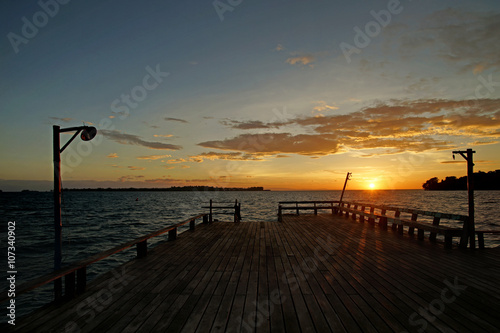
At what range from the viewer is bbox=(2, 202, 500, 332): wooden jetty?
12.1 feet

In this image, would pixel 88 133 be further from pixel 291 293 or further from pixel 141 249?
pixel 291 293

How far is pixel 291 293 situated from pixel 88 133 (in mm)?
5468

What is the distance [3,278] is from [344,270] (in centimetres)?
1452

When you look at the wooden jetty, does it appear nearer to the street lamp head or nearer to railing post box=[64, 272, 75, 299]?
railing post box=[64, 272, 75, 299]

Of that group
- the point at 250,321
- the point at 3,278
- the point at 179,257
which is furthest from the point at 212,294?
the point at 3,278

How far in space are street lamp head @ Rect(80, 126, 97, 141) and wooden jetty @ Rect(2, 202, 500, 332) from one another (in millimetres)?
3074

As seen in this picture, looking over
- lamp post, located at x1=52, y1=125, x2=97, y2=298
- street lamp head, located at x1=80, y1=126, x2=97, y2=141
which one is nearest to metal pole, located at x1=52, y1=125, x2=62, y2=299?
lamp post, located at x1=52, y1=125, x2=97, y2=298

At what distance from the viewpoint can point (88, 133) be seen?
241 inches

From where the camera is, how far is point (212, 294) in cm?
480

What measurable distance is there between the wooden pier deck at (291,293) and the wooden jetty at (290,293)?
2cm

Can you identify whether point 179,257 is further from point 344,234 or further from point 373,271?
point 344,234

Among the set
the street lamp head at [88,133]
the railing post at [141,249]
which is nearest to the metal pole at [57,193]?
the street lamp head at [88,133]

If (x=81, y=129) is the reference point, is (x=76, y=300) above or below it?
below

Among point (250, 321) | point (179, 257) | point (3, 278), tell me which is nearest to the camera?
point (250, 321)
